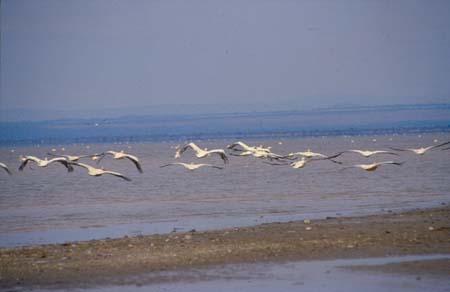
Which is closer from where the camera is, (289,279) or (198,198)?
(289,279)

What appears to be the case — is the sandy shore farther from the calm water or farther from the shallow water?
the calm water

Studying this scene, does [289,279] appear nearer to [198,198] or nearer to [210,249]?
[210,249]

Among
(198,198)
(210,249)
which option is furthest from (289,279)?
(198,198)

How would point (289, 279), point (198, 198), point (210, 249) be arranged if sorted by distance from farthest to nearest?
1. point (198, 198)
2. point (210, 249)
3. point (289, 279)

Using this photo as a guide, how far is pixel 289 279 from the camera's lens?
16.5 m

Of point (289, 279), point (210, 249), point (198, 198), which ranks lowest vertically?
point (198, 198)

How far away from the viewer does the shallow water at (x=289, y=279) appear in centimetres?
1583

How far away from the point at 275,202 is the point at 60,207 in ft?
21.5

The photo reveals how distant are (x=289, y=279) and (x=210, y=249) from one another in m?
2.91

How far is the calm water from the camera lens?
25438 mm

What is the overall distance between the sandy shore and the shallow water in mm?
499

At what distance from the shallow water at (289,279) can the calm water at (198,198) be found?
6.18 metres

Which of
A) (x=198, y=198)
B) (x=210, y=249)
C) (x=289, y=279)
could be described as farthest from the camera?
(x=198, y=198)

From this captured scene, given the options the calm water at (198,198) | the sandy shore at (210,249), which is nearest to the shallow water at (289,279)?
the sandy shore at (210,249)
